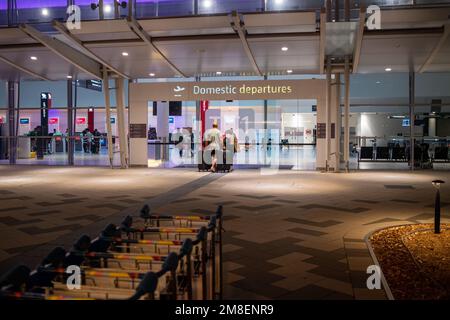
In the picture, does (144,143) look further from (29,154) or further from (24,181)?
(29,154)

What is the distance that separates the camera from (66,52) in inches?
606

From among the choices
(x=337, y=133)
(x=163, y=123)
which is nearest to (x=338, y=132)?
(x=337, y=133)

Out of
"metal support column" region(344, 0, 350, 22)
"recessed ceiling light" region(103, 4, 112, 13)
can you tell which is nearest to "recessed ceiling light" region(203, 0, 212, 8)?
"recessed ceiling light" region(103, 4, 112, 13)

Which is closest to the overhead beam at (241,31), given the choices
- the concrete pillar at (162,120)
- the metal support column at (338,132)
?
the metal support column at (338,132)

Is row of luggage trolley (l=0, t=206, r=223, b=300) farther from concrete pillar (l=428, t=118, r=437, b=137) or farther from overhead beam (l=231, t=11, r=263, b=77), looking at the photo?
concrete pillar (l=428, t=118, r=437, b=137)

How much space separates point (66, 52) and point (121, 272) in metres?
13.8

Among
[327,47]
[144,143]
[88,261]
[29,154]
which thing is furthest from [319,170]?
[29,154]

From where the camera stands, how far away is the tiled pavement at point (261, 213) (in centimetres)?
515

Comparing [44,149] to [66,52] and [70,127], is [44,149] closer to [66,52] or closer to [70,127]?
[70,127]

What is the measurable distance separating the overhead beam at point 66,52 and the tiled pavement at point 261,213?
4.02 meters

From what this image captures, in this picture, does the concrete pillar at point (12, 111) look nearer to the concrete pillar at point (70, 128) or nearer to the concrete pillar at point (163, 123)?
the concrete pillar at point (70, 128)

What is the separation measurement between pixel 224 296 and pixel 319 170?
Answer: 14113 mm

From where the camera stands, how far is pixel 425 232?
720cm

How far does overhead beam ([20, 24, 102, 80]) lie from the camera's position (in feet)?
44.5
